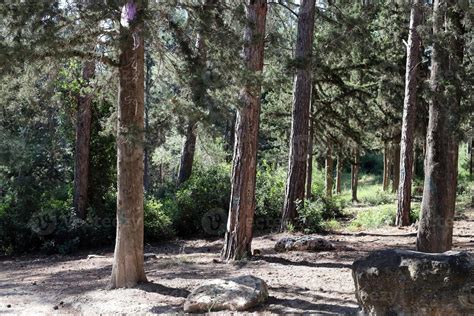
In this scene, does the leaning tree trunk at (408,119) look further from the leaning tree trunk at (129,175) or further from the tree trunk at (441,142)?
the leaning tree trunk at (129,175)

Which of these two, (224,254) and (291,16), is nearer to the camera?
(224,254)

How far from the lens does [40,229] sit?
13.7 meters

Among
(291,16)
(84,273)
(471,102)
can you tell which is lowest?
(84,273)

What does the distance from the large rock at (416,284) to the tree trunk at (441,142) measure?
3394mm

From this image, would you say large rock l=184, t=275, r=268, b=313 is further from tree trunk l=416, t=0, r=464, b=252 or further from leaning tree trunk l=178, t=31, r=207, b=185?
tree trunk l=416, t=0, r=464, b=252

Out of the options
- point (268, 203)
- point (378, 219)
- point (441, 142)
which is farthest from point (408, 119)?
point (441, 142)

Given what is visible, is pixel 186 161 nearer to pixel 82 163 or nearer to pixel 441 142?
pixel 82 163

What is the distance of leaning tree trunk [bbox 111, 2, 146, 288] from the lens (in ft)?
24.6

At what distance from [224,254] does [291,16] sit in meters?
7.26

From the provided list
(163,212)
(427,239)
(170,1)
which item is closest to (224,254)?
(427,239)

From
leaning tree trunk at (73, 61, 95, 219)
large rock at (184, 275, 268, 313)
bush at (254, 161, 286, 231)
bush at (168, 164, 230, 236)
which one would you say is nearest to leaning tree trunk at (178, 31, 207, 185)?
large rock at (184, 275, 268, 313)

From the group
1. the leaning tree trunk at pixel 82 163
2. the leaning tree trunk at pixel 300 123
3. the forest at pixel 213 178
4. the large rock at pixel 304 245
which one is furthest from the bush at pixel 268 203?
the leaning tree trunk at pixel 82 163

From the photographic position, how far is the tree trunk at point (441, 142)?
7.98 m

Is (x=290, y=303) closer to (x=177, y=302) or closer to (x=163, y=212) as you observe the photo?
(x=177, y=302)
